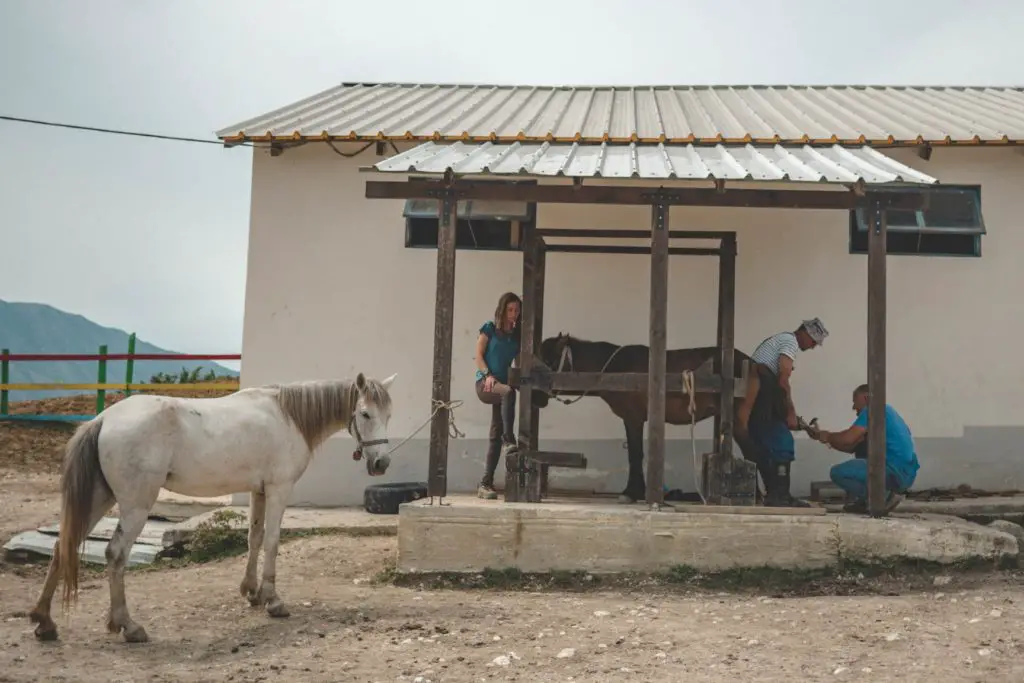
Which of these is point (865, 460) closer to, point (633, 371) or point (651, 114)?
point (633, 371)

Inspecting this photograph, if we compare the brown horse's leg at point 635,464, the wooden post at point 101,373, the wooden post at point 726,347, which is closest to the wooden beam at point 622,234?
the wooden post at point 726,347

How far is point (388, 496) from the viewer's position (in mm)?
8344

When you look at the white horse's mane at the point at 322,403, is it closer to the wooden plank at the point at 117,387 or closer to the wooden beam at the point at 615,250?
the wooden beam at the point at 615,250

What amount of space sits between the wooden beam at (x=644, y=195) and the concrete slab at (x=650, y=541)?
218cm

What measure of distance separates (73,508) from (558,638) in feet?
8.82

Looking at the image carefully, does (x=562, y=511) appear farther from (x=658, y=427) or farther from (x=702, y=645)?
(x=702, y=645)

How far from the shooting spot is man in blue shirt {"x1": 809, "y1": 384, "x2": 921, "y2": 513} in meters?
6.96

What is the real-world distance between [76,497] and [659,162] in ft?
15.0

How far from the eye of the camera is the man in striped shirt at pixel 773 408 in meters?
7.29

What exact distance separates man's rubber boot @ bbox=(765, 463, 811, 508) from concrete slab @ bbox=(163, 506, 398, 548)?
9.78ft

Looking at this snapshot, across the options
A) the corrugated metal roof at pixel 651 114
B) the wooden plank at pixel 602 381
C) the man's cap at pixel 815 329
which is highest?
the corrugated metal roof at pixel 651 114

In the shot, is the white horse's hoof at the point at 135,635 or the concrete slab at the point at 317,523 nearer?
the white horse's hoof at the point at 135,635

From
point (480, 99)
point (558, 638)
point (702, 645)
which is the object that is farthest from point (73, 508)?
point (480, 99)

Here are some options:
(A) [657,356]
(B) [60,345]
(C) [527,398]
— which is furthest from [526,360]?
(B) [60,345]
